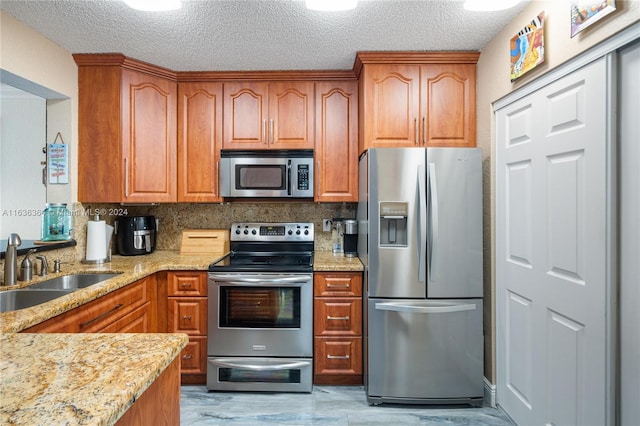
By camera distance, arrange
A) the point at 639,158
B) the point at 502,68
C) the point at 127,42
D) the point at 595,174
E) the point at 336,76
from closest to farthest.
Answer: the point at 639,158
the point at 595,174
the point at 502,68
the point at 127,42
the point at 336,76

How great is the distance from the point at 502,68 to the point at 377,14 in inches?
33.7

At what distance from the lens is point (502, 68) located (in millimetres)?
2225

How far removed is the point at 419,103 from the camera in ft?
8.52

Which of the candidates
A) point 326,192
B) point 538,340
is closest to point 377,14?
point 326,192

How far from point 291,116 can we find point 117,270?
5.55 ft

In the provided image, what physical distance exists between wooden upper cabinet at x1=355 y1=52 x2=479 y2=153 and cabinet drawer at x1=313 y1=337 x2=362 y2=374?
140 cm

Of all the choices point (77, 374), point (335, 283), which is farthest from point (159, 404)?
point (335, 283)

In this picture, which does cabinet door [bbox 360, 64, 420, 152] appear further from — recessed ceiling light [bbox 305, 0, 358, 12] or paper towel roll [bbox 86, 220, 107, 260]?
paper towel roll [bbox 86, 220, 107, 260]

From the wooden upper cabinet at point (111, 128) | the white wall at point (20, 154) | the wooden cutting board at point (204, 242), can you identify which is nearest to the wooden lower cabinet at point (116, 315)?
the wooden cutting board at point (204, 242)

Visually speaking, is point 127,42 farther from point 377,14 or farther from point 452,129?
point 452,129

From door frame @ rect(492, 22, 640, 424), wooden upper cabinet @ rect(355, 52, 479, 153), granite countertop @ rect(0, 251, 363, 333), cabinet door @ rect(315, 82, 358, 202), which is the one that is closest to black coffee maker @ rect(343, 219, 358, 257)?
granite countertop @ rect(0, 251, 363, 333)

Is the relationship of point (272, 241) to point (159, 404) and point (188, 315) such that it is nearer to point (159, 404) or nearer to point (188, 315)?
point (188, 315)

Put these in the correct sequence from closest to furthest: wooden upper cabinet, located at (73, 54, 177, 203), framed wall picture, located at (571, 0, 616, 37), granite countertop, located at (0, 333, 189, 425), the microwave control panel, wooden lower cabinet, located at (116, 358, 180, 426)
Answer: granite countertop, located at (0, 333, 189, 425) < wooden lower cabinet, located at (116, 358, 180, 426) < framed wall picture, located at (571, 0, 616, 37) < wooden upper cabinet, located at (73, 54, 177, 203) < the microwave control panel

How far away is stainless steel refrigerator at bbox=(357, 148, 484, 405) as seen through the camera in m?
2.29
